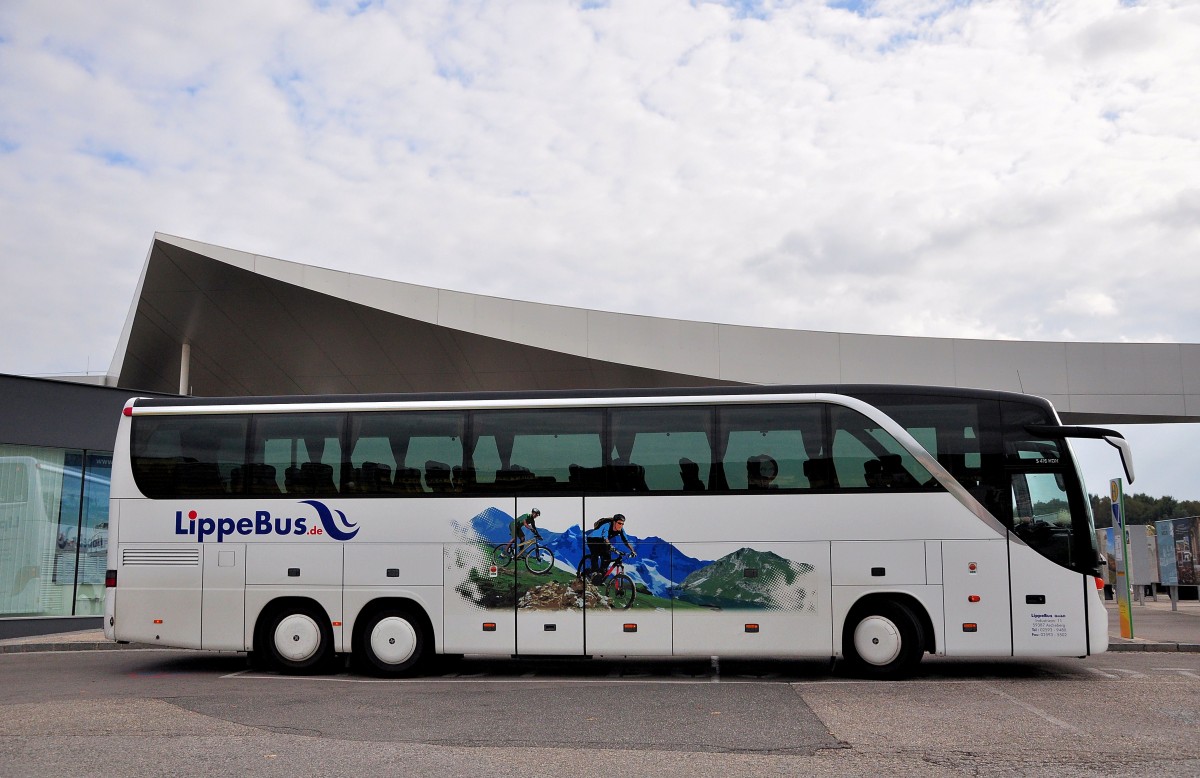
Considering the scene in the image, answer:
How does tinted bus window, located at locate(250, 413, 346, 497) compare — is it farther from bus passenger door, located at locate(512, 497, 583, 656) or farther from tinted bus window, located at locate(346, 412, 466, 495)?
bus passenger door, located at locate(512, 497, 583, 656)

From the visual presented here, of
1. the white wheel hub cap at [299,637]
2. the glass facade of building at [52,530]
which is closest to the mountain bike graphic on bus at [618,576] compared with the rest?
the white wheel hub cap at [299,637]

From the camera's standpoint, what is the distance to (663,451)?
11734 millimetres

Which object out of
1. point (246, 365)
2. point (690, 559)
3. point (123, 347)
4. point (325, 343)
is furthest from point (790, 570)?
point (123, 347)

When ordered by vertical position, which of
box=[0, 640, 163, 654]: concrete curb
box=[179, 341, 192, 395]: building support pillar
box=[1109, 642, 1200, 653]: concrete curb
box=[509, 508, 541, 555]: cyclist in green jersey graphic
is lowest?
box=[0, 640, 163, 654]: concrete curb

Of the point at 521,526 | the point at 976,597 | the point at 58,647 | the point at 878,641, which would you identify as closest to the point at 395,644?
the point at 521,526

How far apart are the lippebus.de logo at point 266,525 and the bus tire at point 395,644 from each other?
1099 millimetres

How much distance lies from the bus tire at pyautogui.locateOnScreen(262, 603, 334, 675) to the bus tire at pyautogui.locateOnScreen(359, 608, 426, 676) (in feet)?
1.90

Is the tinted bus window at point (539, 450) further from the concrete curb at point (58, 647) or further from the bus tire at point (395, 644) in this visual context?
the concrete curb at point (58, 647)

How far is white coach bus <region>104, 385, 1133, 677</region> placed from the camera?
11453mm

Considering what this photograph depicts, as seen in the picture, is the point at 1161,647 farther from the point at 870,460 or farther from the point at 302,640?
the point at 302,640

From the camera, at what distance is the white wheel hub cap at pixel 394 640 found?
1205 centimetres

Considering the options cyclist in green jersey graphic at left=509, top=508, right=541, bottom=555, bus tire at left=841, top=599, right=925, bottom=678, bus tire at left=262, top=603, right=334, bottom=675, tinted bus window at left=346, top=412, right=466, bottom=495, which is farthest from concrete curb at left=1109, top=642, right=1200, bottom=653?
bus tire at left=262, top=603, right=334, bottom=675

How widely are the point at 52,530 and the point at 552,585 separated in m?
11.4

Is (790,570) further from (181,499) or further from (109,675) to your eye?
(109,675)
